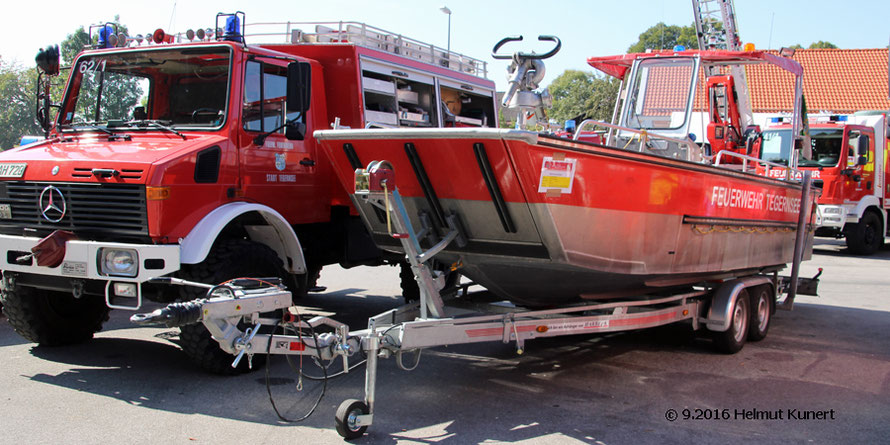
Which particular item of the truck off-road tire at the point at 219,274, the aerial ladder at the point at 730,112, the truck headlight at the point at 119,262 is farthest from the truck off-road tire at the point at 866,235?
the truck headlight at the point at 119,262

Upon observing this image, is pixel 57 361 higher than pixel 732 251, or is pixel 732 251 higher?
pixel 732 251

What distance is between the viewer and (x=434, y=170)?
5129 millimetres

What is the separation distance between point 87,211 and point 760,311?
626 cm

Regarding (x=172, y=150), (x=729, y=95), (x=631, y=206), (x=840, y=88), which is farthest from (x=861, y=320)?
(x=840, y=88)

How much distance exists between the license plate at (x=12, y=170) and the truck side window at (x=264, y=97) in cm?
174

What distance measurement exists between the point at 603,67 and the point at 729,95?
136 inches

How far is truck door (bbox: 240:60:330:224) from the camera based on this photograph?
247 inches

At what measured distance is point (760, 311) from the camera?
743cm

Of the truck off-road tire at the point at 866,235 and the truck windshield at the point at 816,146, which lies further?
the truck off-road tire at the point at 866,235

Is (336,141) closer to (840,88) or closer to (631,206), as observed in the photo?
(631,206)

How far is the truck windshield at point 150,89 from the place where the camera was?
20.6 ft

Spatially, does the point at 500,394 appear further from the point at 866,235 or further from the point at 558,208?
the point at 866,235

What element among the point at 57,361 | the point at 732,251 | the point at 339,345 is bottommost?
the point at 57,361

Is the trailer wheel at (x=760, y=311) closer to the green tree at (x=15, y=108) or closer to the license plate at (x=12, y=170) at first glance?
the license plate at (x=12, y=170)
